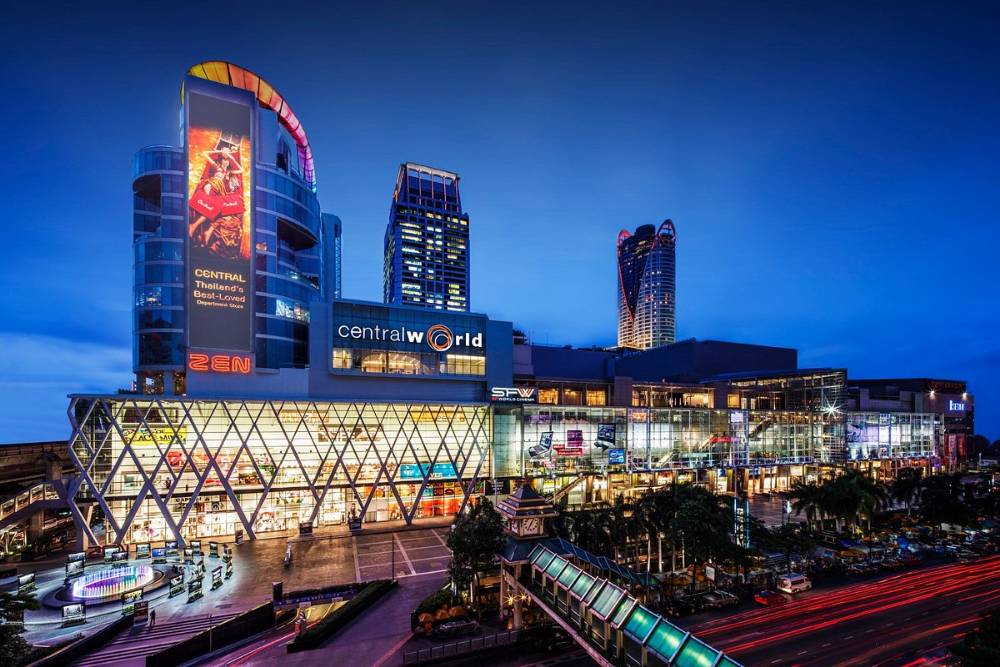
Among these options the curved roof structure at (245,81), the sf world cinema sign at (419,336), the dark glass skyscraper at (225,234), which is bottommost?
the sf world cinema sign at (419,336)

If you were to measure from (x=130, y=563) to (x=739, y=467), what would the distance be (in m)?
82.3

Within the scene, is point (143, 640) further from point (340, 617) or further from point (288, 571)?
point (288, 571)

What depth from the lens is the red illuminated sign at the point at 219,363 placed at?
56531mm

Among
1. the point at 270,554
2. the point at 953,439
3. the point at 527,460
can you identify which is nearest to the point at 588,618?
the point at 270,554

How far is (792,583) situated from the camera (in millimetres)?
38688

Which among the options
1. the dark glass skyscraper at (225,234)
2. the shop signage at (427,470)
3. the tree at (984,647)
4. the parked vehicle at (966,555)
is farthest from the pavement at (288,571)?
the parked vehicle at (966,555)

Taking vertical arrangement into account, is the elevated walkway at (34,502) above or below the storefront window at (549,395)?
below

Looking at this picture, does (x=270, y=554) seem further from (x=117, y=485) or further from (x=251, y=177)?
(x=251, y=177)

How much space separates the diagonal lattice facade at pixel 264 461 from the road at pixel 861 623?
3794cm

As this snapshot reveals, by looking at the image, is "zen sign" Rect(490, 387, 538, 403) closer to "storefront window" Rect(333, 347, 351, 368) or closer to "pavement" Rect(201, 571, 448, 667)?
"storefront window" Rect(333, 347, 351, 368)

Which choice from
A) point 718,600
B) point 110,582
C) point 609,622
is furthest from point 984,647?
point 110,582

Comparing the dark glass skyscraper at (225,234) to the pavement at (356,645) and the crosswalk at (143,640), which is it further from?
the pavement at (356,645)

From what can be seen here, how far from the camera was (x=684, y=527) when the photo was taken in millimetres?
38094

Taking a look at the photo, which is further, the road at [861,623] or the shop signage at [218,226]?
the shop signage at [218,226]
